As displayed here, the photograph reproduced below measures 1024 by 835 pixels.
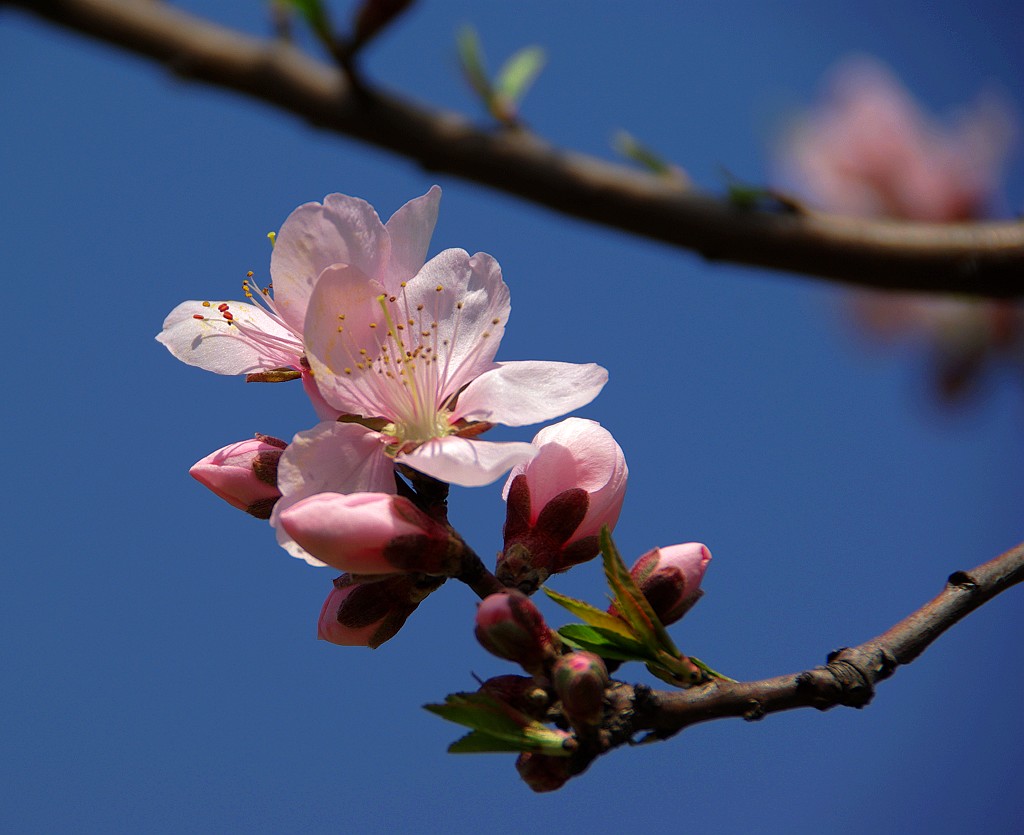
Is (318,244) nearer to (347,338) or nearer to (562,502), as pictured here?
(347,338)

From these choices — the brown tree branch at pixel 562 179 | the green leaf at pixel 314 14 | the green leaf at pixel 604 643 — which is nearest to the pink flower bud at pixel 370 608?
the green leaf at pixel 604 643

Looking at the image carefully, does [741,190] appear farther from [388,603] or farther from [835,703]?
[388,603]

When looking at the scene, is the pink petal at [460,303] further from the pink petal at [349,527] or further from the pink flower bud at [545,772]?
the pink flower bud at [545,772]

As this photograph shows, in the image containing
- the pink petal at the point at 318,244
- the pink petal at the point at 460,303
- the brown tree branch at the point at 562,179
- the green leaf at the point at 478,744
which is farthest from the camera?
the pink petal at the point at 460,303

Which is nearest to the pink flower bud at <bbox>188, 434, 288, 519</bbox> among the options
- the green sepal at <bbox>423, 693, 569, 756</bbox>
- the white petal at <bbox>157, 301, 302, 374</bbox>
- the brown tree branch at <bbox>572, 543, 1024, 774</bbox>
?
the white petal at <bbox>157, 301, 302, 374</bbox>

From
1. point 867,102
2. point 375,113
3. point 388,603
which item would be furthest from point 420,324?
point 867,102

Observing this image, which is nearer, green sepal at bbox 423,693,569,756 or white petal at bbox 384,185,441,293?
green sepal at bbox 423,693,569,756

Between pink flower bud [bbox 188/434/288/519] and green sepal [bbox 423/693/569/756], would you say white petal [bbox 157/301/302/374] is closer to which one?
pink flower bud [bbox 188/434/288/519]

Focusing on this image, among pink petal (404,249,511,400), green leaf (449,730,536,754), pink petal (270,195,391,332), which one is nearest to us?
green leaf (449,730,536,754)
